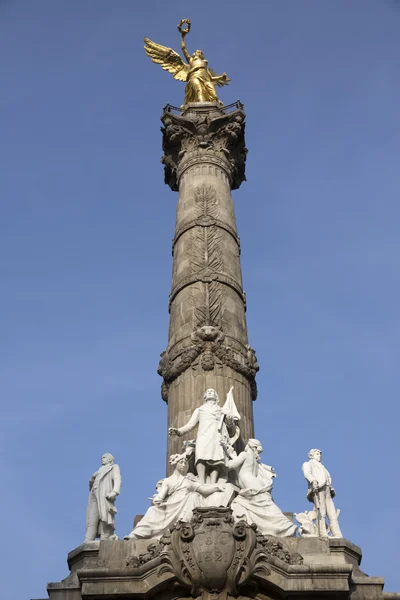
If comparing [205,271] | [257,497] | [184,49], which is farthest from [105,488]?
[184,49]

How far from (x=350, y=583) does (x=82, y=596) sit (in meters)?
4.14

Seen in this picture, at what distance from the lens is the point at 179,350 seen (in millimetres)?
18297

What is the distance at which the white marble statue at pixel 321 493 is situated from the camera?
1477 cm

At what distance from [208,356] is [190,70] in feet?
36.7

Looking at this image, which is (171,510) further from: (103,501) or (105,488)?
(105,488)

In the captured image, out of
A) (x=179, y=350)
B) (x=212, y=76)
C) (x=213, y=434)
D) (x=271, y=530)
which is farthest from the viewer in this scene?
(x=212, y=76)

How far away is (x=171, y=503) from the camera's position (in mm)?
14305

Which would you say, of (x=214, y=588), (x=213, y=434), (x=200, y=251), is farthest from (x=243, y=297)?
(x=214, y=588)

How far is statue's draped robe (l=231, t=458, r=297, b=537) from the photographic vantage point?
46.1 feet

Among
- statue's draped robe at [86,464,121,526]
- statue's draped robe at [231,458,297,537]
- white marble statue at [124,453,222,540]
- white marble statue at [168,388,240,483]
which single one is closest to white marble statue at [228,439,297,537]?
statue's draped robe at [231,458,297,537]

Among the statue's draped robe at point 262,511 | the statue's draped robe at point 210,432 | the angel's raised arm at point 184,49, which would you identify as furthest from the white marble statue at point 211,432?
the angel's raised arm at point 184,49

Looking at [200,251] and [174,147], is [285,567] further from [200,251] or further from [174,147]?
[174,147]

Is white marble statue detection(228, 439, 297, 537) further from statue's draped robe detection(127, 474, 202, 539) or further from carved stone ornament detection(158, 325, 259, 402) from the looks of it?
carved stone ornament detection(158, 325, 259, 402)

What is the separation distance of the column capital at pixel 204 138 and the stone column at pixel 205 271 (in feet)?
0.09
